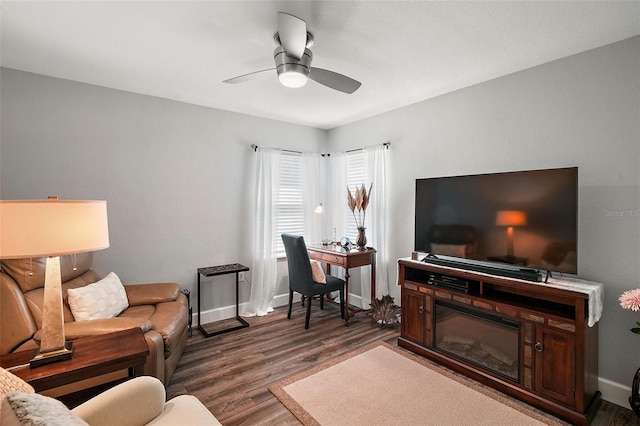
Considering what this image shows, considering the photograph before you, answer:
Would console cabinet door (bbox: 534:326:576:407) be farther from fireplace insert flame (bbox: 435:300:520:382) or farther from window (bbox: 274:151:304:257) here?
window (bbox: 274:151:304:257)

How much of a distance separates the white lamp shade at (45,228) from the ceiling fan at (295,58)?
1.40 m

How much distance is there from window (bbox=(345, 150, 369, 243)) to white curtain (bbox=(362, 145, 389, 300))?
0.20 m

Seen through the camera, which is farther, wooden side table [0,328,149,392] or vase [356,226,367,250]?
vase [356,226,367,250]

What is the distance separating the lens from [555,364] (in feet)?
6.75

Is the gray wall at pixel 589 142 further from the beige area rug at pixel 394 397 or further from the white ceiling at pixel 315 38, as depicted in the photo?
the beige area rug at pixel 394 397

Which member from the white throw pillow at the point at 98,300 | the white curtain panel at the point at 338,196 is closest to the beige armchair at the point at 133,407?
the white throw pillow at the point at 98,300

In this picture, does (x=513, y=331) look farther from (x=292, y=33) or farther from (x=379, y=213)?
(x=292, y=33)

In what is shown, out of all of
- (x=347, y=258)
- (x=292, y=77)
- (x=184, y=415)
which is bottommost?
(x=184, y=415)

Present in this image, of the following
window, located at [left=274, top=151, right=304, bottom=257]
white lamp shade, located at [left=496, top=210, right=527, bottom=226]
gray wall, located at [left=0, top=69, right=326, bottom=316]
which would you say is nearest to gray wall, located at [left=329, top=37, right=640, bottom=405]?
white lamp shade, located at [left=496, top=210, right=527, bottom=226]

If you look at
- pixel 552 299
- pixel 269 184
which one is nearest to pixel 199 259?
pixel 269 184

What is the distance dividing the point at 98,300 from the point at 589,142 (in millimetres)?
4033

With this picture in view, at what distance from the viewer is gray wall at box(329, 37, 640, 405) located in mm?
2137

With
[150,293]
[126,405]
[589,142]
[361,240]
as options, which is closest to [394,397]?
[126,405]

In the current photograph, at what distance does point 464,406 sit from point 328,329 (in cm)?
163
